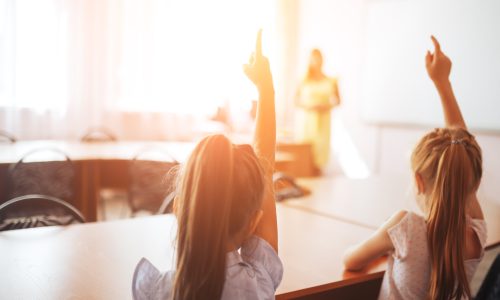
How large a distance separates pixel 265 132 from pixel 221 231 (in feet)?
1.00

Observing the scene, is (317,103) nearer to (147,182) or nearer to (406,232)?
(147,182)

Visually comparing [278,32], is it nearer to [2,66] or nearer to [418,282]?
[2,66]

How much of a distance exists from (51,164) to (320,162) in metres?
3.03

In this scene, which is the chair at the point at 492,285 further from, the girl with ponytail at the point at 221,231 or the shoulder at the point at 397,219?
the girl with ponytail at the point at 221,231

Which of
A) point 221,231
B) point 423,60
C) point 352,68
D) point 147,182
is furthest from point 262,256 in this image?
point 352,68

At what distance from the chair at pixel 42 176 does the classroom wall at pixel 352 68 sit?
3.22 meters

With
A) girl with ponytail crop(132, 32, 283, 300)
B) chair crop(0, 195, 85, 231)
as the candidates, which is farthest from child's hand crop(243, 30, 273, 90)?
chair crop(0, 195, 85, 231)

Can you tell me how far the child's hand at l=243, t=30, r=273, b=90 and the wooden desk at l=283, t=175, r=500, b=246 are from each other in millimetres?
799

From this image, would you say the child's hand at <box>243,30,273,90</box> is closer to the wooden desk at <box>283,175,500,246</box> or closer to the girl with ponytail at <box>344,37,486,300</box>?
the girl with ponytail at <box>344,37,486,300</box>

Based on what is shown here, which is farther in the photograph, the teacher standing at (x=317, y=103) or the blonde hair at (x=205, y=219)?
the teacher standing at (x=317, y=103)

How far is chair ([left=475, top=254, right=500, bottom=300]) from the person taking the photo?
4.94 ft

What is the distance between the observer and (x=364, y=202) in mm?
2348

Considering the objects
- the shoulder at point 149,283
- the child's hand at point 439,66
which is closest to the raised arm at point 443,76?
the child's hand at point 439,66

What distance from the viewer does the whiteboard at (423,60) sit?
4.00 metres
